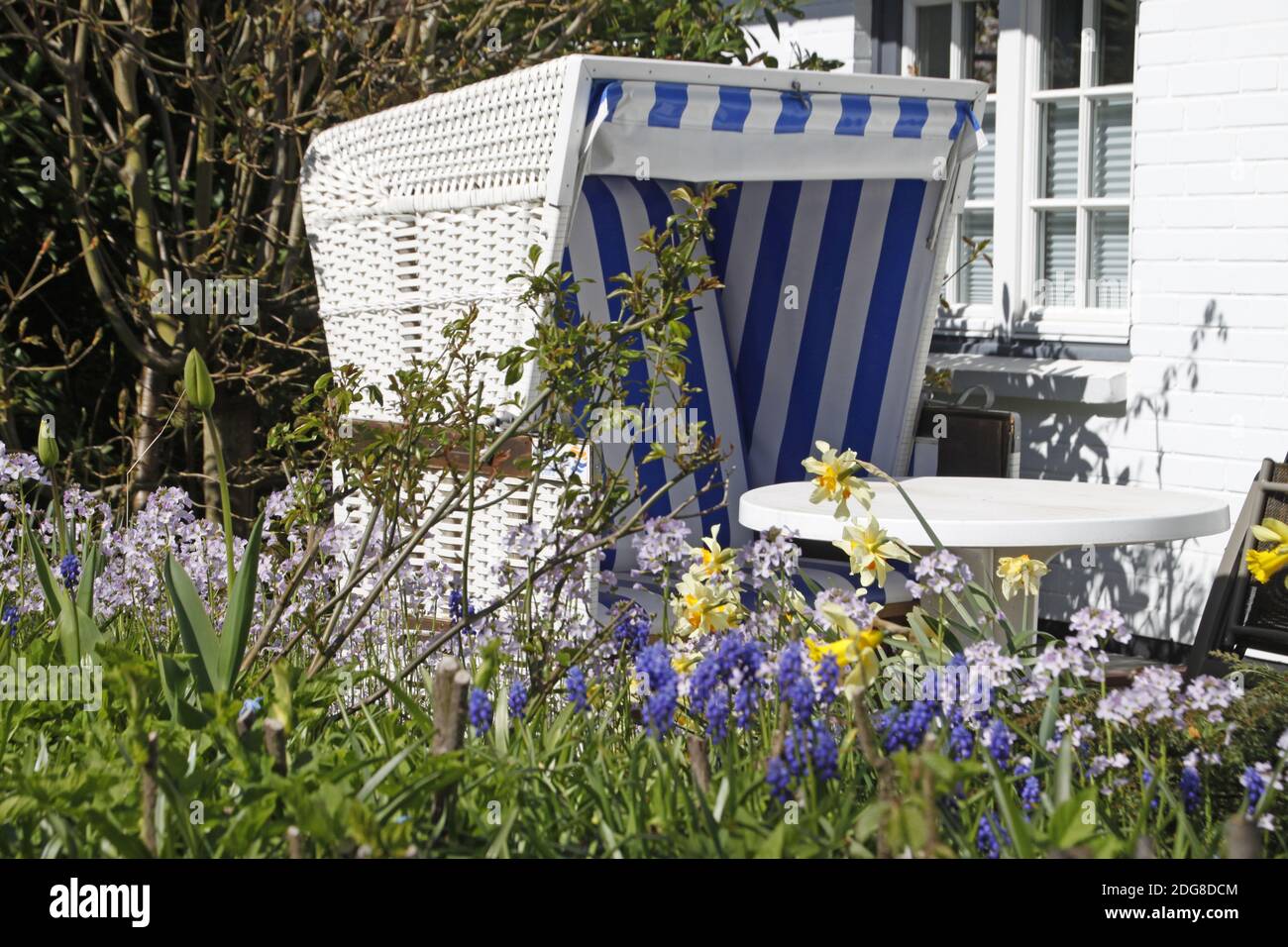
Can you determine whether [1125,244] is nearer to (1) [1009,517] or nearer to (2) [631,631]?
(1) [1009,517]

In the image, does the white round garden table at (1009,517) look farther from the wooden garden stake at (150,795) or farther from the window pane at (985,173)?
the window pane at (985,173)

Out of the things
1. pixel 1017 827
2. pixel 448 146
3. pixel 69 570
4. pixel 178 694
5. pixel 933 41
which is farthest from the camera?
pixel 933 41

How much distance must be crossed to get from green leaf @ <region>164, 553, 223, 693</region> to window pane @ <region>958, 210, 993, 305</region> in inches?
151

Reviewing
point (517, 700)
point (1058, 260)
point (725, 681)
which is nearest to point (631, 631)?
point (517, 700)

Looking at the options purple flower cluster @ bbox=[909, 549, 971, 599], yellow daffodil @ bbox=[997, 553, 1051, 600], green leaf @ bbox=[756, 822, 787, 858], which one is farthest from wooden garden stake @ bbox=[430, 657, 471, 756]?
yellow daffodil @ bbox=[997, 553, 1051, 600]

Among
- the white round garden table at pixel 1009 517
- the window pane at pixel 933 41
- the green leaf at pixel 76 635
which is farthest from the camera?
the window pane at pixel 933 41

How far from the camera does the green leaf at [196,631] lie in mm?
2379

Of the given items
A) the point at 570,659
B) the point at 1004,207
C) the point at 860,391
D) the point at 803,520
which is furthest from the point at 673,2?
the point at 570,659

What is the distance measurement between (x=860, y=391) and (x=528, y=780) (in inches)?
114

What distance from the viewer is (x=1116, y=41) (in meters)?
5.20

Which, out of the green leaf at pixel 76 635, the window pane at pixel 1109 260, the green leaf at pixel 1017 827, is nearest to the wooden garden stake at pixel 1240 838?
the green leaf at pixel 1017 827

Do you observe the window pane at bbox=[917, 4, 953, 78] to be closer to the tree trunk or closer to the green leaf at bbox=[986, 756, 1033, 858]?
the tree trunk

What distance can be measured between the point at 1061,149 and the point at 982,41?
0.54m
